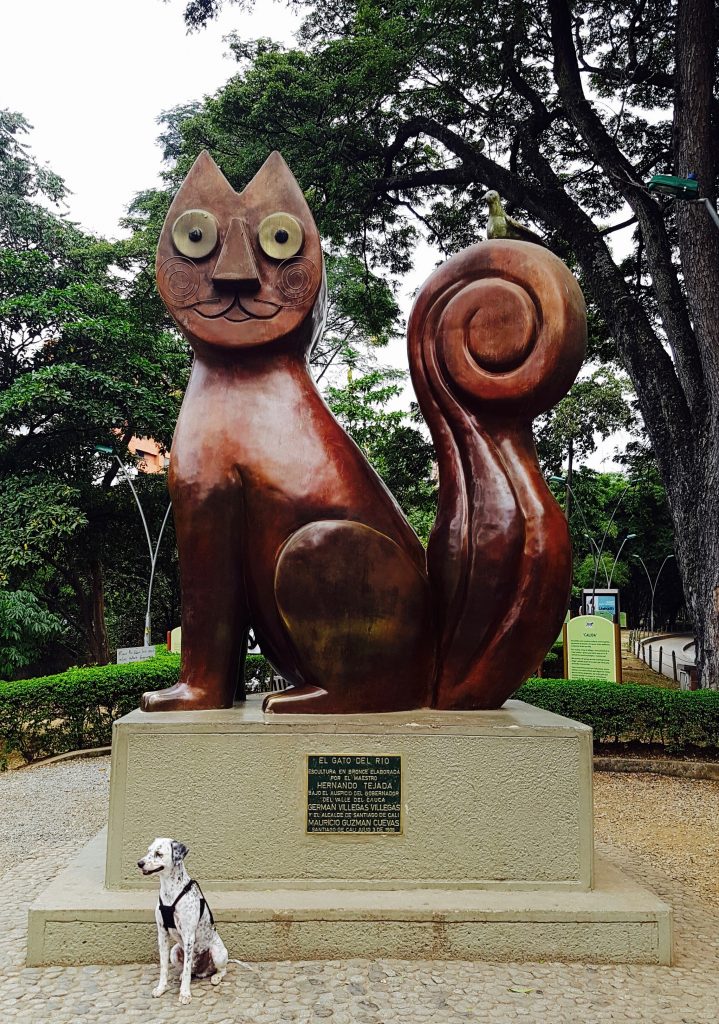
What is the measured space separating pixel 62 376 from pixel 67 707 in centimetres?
926

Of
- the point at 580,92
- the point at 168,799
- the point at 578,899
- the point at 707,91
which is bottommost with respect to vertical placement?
the point at 578,899

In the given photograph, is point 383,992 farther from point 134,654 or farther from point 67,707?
point 134,654

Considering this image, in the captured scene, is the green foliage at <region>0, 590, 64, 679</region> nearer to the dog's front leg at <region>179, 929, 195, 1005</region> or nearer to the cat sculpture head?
the cat sculpture head

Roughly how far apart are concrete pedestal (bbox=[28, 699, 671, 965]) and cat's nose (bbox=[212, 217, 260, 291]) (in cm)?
226

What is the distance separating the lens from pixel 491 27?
1123 cm

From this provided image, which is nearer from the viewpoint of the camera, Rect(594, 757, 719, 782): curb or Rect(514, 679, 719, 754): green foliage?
Rect(594, 757, 719, 782): curb

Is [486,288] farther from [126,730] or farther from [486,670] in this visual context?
[126,730]

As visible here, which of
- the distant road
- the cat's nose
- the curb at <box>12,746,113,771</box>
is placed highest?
the cat's nose

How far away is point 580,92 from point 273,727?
11220mm

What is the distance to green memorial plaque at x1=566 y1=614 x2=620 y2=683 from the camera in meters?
11.9

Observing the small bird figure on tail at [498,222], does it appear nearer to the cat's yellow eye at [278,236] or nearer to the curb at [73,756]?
the cat's yellow eye at [278,236]

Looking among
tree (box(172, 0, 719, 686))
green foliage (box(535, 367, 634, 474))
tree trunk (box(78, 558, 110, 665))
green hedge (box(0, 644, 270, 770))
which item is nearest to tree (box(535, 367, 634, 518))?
green foliage (box(535, 367, 634, 474))

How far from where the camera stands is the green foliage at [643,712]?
372 inches

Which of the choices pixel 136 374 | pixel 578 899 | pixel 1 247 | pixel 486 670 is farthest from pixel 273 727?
pixel 1 247
